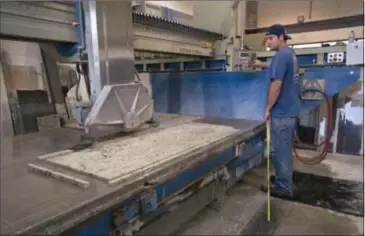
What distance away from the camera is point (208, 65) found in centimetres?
344

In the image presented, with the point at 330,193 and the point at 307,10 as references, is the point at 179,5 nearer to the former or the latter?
the point at 307,10

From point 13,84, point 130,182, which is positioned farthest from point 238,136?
point 13,84

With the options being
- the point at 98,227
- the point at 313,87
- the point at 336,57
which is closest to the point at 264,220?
the point at 313,87

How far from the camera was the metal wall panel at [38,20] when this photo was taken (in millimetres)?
1381

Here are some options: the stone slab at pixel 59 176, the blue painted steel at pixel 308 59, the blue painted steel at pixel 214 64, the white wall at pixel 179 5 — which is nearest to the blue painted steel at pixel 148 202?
the stone slab at pixel 59 176

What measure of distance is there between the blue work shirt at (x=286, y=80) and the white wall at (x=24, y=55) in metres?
2.58

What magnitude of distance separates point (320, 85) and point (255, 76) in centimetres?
62

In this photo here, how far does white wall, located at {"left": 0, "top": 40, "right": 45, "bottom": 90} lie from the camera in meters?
2.93

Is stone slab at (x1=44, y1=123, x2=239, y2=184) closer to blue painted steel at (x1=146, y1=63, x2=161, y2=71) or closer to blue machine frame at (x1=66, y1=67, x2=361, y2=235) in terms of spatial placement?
blue machine frame at (x1=66, y1=67, x2=361, y2=235)

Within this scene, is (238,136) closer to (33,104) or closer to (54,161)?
(54,161)

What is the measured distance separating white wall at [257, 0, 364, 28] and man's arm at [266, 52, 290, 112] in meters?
0.27

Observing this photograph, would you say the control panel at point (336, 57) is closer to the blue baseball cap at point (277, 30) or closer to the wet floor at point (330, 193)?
the blue baseball cap at point (277, 30)

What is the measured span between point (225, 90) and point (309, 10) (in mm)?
1429

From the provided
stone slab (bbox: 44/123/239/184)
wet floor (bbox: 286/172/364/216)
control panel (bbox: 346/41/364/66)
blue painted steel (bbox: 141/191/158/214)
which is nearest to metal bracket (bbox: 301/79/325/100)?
control panel (bbox: 346/41/364/66)
